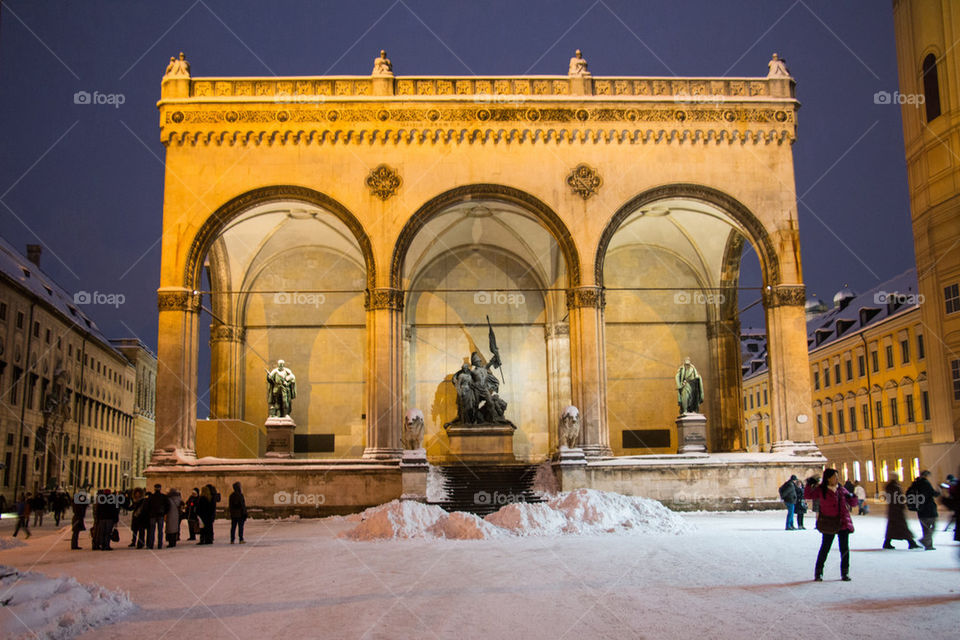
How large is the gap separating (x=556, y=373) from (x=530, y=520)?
13269 millimetres

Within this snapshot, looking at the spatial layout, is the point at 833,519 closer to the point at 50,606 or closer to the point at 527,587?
the point at 527,587

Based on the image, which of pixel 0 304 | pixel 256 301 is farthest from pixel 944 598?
pixel 0 304

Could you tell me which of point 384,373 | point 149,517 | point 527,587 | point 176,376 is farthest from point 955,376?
point 149,517

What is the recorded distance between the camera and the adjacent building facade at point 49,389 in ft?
130

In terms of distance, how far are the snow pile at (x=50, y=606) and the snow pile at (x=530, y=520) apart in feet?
28.2

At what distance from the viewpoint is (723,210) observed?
26.5 m

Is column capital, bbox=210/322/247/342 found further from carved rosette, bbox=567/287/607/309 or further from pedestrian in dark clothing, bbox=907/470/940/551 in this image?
pedestrian in dark clothing, bbox=907/470/940/551

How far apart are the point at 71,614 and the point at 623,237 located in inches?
1039

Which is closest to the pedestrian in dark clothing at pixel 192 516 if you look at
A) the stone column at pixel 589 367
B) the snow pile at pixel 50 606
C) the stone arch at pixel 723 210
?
the snow pile at pixel 50 606

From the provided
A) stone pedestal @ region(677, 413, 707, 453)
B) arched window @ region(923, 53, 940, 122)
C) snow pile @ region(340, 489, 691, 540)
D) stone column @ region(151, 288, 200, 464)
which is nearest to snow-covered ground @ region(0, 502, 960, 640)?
snow pile @ region(340, 489, 691, 540)

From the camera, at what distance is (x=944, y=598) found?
30.3 ft

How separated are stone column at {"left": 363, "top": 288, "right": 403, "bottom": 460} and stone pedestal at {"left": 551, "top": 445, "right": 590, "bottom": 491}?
4.75 meters

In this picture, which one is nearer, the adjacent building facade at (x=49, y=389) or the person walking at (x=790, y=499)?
the person walking at (x=790, y=499)

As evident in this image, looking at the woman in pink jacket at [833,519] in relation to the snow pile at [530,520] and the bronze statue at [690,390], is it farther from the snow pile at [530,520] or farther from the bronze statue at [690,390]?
the bronze statue at [690,390]
